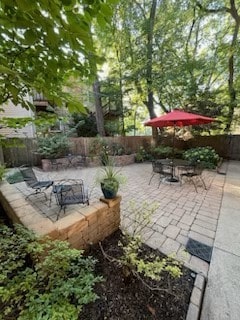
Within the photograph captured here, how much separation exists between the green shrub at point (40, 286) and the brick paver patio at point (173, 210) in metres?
1.09

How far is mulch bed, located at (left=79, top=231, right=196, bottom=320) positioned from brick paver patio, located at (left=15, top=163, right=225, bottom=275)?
391mm

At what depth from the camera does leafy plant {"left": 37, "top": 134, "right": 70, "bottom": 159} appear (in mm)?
7875

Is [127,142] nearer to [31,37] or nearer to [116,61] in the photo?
[116,61]

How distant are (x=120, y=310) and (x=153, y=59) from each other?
35.6ft

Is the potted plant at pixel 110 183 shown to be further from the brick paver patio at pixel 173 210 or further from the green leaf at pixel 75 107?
the green leaf at pixel 75 107

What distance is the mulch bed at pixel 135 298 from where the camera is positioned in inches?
62.2

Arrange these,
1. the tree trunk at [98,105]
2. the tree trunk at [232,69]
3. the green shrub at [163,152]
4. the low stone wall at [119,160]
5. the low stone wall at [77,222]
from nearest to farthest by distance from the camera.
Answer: the low stone wall at [77,222]
the tree trunk at [232,69]
the low stone wall at [119,160]
the green shrub at [163,152]
the tree trunk at [98,105]

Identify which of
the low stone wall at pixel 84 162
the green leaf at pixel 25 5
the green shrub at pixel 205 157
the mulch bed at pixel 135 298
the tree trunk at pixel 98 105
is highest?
the tree trunk at pixel 98 105

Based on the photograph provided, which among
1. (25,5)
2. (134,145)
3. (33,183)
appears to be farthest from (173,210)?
(134,145)

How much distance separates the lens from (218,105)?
9.30 m

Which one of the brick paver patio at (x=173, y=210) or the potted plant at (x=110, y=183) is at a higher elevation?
the potted plant at (x=110, y=183)

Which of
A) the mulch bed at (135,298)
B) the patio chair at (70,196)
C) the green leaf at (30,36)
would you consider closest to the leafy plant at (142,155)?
the patio chair at (70,196)

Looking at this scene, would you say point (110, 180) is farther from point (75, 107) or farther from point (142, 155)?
point (142, 155)

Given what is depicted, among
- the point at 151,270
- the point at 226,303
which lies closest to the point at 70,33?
the point at 151,270
